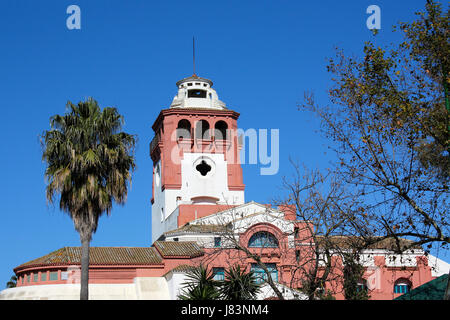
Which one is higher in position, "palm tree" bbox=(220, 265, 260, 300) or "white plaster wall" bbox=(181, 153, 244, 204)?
"white plaster wall" bbox=(181, 153, 244, 204)

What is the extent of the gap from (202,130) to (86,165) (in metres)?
32.3

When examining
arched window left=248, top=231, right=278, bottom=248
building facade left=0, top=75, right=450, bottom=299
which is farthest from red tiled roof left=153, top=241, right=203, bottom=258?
arched window left=248, top=231, right=278, bottom=248

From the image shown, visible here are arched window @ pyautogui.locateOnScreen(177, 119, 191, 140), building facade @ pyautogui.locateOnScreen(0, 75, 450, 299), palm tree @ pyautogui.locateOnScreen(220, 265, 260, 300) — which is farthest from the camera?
arched window @ pyautogui.locateOnScreen(177, 119, 191, 140)

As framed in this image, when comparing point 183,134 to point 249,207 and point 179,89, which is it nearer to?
point 179,89

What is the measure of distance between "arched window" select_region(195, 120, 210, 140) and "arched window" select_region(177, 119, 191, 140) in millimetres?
1003

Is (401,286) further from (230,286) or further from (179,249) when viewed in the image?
(230,286)

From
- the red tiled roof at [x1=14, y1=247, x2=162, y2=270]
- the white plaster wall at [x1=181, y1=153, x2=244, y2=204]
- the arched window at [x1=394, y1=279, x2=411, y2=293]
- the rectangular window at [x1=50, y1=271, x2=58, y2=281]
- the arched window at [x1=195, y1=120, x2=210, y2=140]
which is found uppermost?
the arched window at [x1=195, y1=120, x2=210, y2=140]

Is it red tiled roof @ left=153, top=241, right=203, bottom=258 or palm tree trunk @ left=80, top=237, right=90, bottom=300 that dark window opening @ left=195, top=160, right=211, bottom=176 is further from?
palm tree trunk @ left=80, top=237, right=90, bottom=300

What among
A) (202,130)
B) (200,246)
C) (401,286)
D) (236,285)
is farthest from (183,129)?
(236,285)

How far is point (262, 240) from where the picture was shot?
43531 mm

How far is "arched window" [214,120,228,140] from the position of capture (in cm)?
6178
